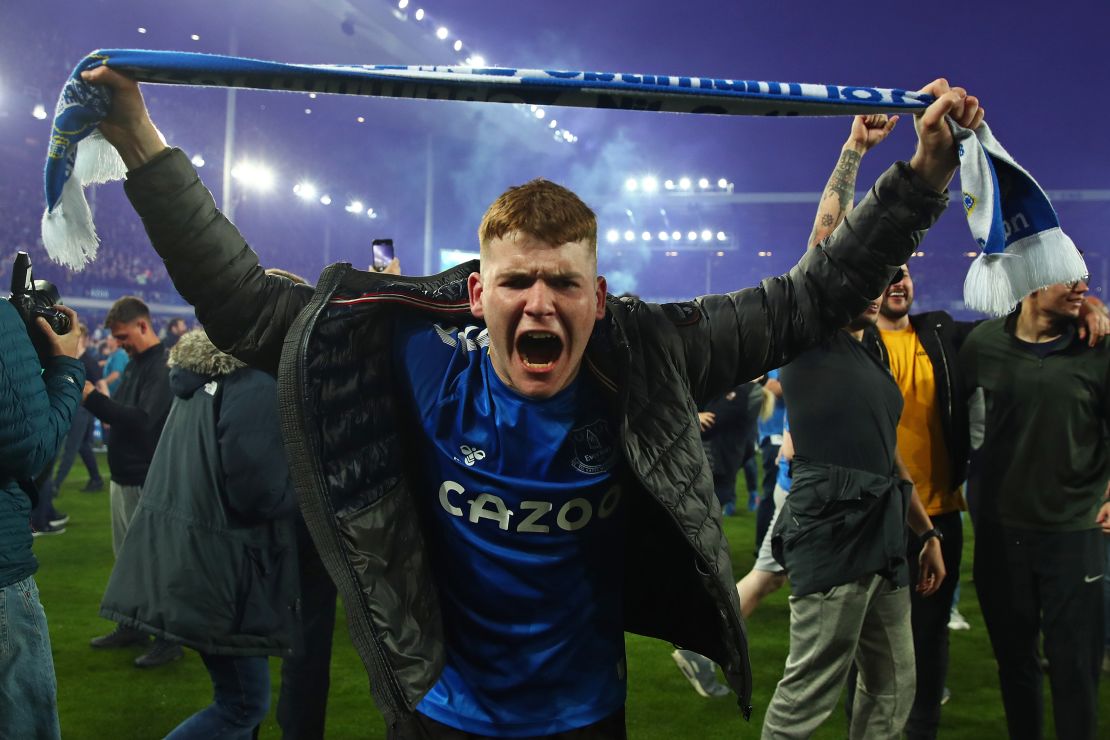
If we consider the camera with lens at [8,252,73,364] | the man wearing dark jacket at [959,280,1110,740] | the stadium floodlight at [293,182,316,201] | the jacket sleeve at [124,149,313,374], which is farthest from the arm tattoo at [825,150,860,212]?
the stadium floodlight at [293,182,316,201]

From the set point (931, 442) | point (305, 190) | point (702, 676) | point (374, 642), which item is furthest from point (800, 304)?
point (305, 190)

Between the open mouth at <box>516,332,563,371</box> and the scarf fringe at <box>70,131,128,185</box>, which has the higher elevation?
the scarf fringe at <box>70,131,128,185</box>

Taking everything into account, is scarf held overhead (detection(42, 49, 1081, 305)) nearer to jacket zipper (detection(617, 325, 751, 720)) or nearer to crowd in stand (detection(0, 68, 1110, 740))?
crowd in stand (detection(0, 68, 1110, 740))

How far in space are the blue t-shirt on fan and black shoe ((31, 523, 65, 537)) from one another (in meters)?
7.52

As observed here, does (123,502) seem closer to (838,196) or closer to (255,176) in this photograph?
(838,196)

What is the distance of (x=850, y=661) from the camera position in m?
3.20

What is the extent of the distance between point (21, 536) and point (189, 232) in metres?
1.27

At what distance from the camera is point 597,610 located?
217 cm

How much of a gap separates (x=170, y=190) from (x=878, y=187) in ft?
5.47

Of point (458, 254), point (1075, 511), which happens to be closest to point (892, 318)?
point (1075, 511)

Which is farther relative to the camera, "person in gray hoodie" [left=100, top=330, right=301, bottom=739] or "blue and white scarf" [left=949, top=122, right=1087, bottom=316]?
"person in gray hoodie" [left=100, top=330, right=301, bottom=739]

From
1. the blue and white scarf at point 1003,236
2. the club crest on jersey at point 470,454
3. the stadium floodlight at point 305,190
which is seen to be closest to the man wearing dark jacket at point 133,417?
the club crest on jersey at point 470,454

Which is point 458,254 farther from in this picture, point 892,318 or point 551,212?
point 551,212

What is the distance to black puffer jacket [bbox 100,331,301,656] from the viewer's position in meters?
2.97
